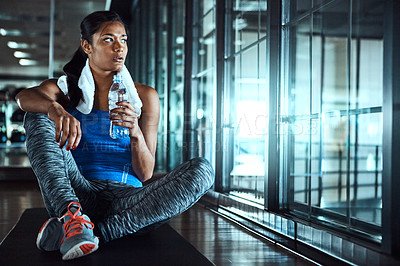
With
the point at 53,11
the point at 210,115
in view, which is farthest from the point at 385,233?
the point at 53,11

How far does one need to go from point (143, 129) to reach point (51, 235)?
0.58 m

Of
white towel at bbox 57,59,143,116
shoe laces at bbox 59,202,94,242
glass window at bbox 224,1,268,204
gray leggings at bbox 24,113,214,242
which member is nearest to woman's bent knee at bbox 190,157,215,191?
gray leggings at bbox 24,113,214,242

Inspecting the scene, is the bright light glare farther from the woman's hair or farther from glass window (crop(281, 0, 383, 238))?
the woman's hair

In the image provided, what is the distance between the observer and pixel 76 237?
147 cm

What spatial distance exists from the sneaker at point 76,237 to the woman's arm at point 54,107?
0.73ft

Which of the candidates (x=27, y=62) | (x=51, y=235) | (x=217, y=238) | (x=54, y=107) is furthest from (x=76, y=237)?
(x=27, y=62)

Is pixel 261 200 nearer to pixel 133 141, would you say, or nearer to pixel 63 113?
pixel 133 141

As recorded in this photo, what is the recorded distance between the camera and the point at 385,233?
144 cm

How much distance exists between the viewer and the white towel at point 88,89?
1864 mm

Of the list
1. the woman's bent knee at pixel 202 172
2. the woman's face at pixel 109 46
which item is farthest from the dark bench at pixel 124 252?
the woman's face at pixel 109 46

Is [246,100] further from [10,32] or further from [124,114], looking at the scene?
[10,32]

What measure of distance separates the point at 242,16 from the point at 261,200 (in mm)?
1262

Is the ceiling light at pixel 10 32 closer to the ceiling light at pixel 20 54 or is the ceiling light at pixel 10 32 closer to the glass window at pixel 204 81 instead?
the ceiling light at pixel 20 54

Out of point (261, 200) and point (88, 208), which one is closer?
point (88, 208)
